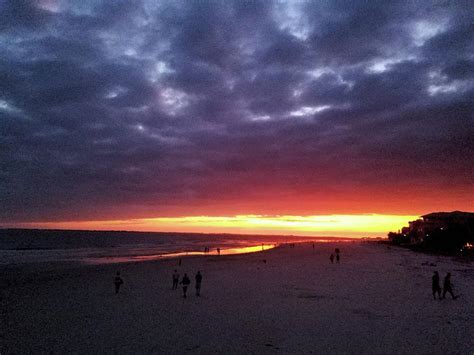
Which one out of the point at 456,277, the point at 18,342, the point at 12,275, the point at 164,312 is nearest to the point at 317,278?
the point at 456,277

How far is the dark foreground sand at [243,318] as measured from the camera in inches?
514

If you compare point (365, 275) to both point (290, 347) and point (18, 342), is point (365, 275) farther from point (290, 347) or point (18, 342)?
point (18, 342)

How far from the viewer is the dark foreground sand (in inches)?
514

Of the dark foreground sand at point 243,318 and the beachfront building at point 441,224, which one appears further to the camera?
the beachfront building at point 441,224

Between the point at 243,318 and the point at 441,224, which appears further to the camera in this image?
the point at 441,224

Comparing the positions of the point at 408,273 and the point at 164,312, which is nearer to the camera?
the point at 164,312

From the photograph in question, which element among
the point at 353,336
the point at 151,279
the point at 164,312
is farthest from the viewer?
the point at 151,279

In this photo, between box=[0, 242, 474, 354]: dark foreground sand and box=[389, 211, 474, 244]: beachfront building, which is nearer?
box=[0, 242, 474, 354]: dark foreground sand

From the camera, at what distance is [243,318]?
17.2 metres

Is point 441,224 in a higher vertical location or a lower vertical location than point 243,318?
higher

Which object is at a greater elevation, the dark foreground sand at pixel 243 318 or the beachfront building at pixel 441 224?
the beachfront building at pixel 441 224

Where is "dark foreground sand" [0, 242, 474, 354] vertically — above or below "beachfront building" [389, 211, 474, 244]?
below

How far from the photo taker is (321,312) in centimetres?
1798

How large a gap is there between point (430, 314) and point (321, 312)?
546 cm
